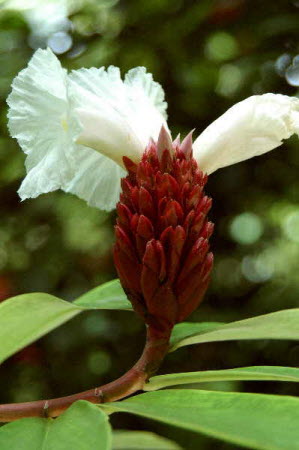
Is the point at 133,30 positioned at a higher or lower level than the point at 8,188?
higher

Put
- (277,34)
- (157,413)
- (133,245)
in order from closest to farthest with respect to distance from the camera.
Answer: (157,413), (133,245), (277,34)

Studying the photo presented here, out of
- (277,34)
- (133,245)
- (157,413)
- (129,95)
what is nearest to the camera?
(157,413)

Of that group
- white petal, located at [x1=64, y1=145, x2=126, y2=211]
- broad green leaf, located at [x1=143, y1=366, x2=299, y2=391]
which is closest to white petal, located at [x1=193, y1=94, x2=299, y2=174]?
white petal, located at [x1=64, y1=145, x2=126, y2=211]

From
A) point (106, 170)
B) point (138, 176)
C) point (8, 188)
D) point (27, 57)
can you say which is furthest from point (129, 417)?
point (138, 176)

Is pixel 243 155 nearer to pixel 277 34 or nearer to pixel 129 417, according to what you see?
pixel 277 34

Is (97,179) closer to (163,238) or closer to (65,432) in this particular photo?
(163,238)

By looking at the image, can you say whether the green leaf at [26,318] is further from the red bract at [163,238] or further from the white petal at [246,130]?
the white petal at [246,130]

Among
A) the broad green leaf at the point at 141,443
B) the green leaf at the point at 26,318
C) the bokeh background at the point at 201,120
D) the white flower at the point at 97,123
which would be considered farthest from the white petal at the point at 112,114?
the bokeh background at the point at 201,120

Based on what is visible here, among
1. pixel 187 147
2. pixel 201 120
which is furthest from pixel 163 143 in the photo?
pixel 201 120
